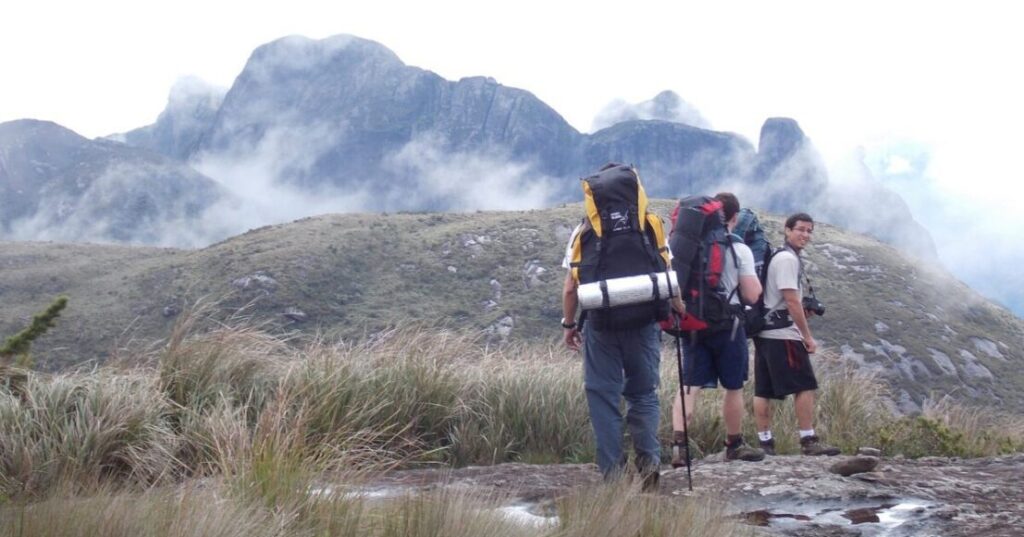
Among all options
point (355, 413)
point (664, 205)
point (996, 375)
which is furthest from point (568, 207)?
point (355, 413)

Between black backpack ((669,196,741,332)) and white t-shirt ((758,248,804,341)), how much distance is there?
516 mm

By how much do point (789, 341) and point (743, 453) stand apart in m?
0.90

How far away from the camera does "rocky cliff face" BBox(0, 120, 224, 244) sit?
486ft

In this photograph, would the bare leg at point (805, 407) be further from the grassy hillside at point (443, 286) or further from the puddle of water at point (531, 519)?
the grassy hillside at point (443, 286)

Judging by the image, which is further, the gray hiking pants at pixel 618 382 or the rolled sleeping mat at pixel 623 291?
the gray hiking pants at pixel 618 382

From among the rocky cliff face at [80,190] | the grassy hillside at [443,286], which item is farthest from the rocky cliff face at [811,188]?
the grassy hillside at [443,286]

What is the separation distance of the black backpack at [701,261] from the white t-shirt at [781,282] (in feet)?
1.69

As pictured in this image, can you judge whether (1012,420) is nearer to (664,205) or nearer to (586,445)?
(586,445)

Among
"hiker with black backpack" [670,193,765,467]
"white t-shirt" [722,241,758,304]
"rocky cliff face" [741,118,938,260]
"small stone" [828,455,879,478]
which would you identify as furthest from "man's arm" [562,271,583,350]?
"rocky cliff face" [741,118,938,260]

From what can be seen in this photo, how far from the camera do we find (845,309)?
1898 inches

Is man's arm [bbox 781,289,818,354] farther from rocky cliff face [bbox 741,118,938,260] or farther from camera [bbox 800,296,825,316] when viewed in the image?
rocky cliff face [bbox 741,118,938,260]

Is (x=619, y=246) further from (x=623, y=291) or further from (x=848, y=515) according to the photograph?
(x=848, y=515)

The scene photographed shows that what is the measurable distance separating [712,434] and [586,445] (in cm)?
117

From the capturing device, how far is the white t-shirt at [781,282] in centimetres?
675
